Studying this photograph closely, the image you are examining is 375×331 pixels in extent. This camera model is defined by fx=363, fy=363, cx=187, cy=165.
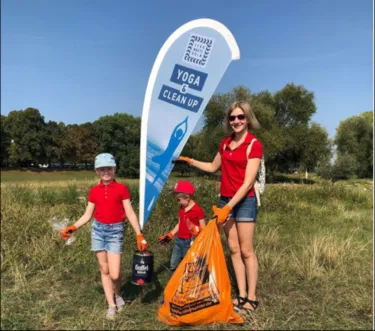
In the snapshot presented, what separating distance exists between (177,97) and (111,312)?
7.76 ft

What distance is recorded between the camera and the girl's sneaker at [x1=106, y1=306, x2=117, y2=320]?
3134mm

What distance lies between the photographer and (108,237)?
3.19 meters

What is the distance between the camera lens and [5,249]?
15.8 ft

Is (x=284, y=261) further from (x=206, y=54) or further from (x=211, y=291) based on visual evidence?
(x=206, y=54)

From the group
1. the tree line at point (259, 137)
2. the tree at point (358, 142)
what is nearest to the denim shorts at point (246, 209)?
the tree line at point (259, 137)

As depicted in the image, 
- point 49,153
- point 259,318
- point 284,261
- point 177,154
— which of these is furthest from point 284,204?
point 49,153

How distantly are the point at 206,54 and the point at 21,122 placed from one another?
124 ft

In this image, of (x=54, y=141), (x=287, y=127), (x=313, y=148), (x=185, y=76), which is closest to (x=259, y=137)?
(x=287, y=127)

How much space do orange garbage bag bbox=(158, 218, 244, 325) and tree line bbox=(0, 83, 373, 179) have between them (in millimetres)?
28043

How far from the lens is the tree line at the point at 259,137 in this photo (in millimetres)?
32906

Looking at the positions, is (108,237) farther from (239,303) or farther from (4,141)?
(4,141)

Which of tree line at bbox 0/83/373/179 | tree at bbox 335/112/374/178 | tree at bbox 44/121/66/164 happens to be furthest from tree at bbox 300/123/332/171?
tree at bbox 44/121/66/164

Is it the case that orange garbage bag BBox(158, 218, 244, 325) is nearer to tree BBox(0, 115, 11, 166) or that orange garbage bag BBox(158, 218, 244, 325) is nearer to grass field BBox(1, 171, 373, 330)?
grass field BBox(1, 171, 373, 330)

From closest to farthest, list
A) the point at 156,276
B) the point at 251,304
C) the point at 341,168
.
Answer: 1. the point at 251,304
2. the point at 156,276
3. the point at 341,168
